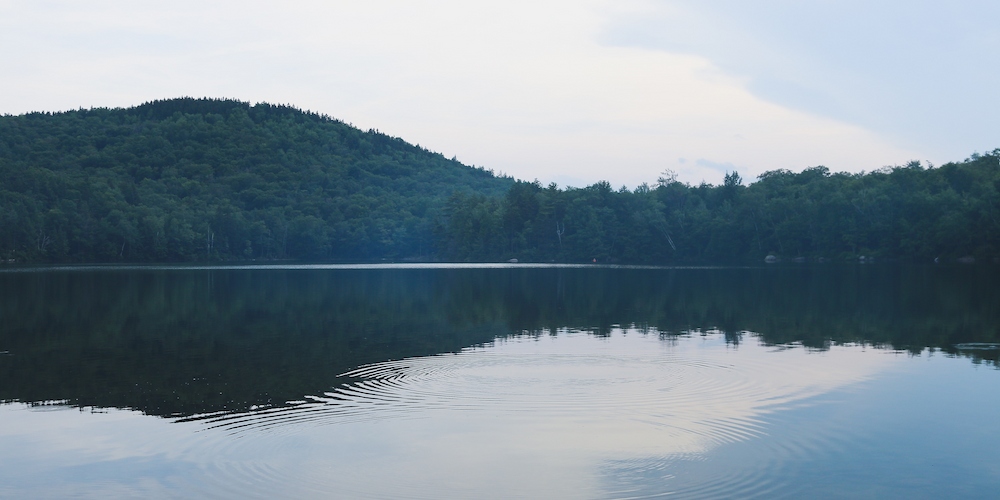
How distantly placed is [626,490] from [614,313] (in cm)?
2520

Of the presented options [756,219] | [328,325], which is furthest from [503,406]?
[756,219]

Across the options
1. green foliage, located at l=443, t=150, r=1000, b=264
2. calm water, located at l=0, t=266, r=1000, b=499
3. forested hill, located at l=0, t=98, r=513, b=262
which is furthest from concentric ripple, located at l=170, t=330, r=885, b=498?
forested hill, located at l=0, t=98, r=513, b=262

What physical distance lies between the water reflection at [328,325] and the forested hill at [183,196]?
9170cm

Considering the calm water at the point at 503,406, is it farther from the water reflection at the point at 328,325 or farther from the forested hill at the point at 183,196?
the forested hill at the point at 183,196

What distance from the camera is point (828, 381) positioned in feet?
61.8

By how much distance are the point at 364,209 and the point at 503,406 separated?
16859 centimetres

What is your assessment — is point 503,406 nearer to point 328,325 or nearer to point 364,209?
point 328,325

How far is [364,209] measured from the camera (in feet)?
597

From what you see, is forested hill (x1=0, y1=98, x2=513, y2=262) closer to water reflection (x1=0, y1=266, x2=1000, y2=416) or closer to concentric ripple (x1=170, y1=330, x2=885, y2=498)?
water reflection (x1=0, y1=266, x2=1000, y2=416)

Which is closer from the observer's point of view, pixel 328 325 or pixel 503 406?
pixel 503 406

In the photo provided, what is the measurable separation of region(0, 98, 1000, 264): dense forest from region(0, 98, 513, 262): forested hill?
305 mm

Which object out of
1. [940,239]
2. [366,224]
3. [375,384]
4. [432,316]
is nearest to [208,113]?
[366,224]

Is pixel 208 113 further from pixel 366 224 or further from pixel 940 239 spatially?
pixel 940 239

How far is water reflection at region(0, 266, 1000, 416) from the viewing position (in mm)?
19156
